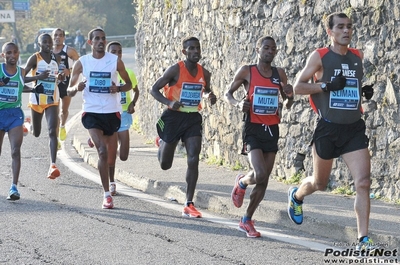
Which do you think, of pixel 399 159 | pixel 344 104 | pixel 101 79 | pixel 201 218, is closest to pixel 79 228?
pixel 201 218

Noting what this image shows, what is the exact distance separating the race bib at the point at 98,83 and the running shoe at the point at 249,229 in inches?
101

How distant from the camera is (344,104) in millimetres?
7988

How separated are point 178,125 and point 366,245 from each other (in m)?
3.16

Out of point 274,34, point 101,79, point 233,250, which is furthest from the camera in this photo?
point 274,34

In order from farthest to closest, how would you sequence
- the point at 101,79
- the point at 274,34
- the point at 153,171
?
the point at 153,171
the point at 274,34
the point at 101,79

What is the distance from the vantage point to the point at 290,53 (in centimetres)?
1155

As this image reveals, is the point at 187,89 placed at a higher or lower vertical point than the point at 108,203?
higher

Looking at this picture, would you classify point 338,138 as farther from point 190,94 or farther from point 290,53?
point 290,53

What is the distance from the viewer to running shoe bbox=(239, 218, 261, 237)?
859 cm

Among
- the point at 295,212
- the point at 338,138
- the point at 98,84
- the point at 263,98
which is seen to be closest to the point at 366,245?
the point at 338,138

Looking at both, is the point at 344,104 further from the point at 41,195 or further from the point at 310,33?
the point at 41,195

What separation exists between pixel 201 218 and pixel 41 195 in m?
2.45

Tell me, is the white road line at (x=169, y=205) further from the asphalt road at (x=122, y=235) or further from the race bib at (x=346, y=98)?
the race bib at (x=346, y=98)

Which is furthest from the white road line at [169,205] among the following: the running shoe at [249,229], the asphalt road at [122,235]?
the running shoe at [249,229]
